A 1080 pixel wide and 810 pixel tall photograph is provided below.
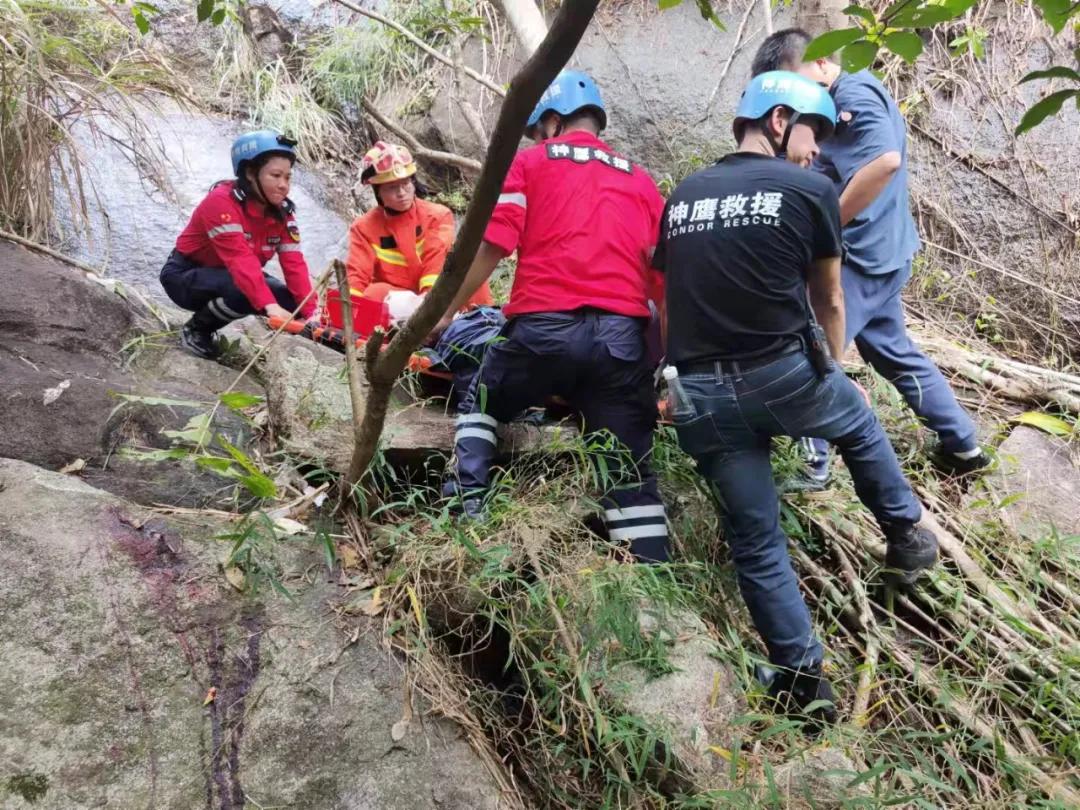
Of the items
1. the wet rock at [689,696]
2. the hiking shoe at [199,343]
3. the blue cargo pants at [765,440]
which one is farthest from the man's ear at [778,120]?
the hiking shoe at [199,343]

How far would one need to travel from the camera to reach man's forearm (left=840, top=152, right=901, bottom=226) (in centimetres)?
297

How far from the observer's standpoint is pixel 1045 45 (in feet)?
18.6

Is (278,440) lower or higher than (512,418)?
lower

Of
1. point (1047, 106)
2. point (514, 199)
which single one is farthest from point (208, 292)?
point (1047, 106)

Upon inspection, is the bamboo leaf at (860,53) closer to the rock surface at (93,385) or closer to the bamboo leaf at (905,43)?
the bamboo leaf at (905,43)

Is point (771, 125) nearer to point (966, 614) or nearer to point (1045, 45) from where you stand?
point (966, 614)

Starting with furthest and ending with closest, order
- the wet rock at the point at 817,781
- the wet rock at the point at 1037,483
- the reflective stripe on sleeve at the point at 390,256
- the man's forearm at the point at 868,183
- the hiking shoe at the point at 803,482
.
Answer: the reflective stripe on sleeve at the point at 390,256
the wet rock at the point at 1037,483
the hiking shoe at the point at 803,482
the man's forearm at the point at 868,183
the wet rock at the point at 817,781

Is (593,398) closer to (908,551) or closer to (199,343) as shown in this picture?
(908,551)

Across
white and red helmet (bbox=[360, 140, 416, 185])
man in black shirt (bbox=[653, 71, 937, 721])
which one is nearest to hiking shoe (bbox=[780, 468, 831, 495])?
man in black shirt (bbox=[653, 71, 937, 721])

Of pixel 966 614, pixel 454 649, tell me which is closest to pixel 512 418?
pixel 454 649

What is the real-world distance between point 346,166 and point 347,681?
217 inches

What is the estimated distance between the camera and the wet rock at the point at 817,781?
2.14 meters

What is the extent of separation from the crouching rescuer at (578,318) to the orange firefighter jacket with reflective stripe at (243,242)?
5.57 feet

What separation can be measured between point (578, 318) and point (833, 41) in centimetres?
163
